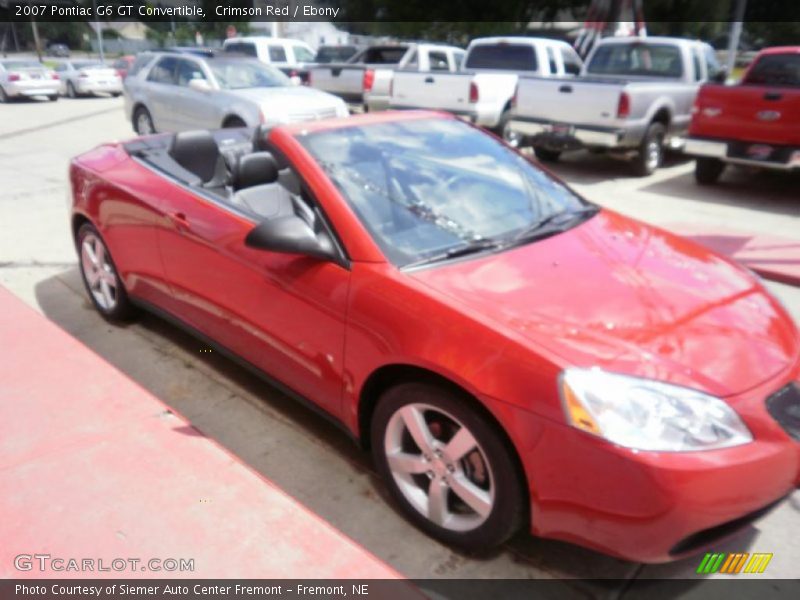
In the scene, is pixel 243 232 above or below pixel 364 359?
above

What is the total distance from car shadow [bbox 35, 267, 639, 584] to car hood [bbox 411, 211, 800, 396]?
0.84 m

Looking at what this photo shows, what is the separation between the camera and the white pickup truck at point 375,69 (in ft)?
41.0

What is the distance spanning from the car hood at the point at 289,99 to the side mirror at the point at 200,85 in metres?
0.48

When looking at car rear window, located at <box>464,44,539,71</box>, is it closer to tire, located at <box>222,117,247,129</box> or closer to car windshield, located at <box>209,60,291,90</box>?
car windshield, located at <box>209,60,291,90</box>

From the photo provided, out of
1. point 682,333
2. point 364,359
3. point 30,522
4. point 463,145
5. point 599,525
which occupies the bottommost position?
point 30,522

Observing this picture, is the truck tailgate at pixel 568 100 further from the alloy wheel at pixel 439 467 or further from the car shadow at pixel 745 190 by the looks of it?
the alloy wheel at pixel 439 467

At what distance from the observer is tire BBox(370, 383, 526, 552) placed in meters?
2.22

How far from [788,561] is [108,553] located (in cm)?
246

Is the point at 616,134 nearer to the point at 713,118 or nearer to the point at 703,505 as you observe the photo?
the point at 713,118

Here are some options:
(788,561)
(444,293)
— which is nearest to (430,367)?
(444,293)

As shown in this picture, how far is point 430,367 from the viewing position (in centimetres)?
229

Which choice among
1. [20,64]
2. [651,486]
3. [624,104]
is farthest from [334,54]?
[651,486]

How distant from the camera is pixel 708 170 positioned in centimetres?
909

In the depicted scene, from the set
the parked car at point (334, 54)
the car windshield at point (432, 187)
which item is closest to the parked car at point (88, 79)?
the parked car at point (334, 54)
